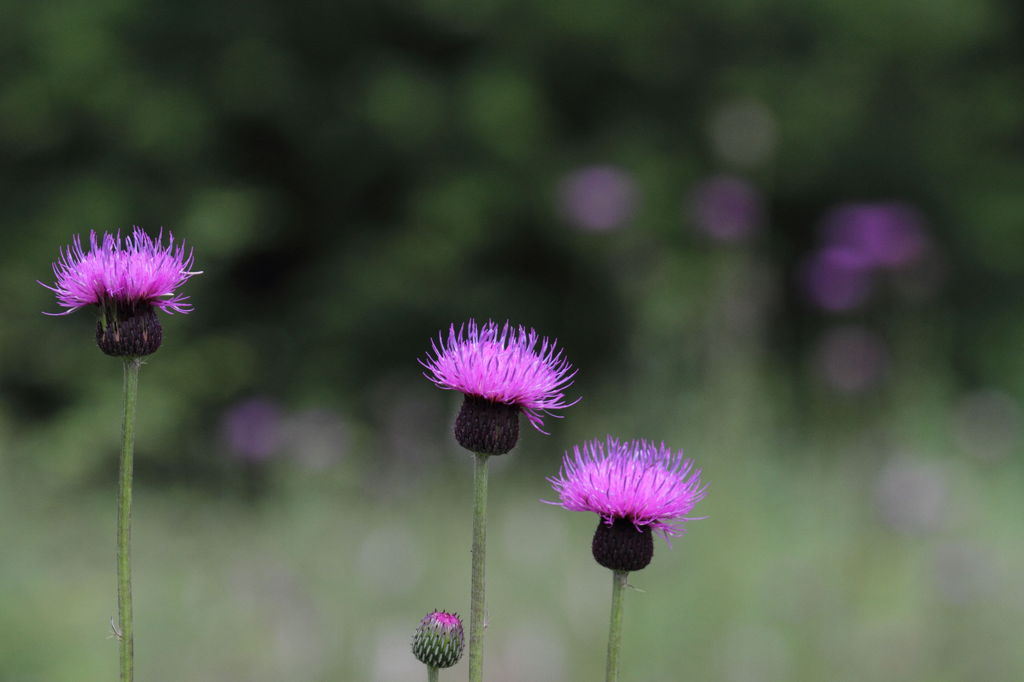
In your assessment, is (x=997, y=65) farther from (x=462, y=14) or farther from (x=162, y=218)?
(x=162, y=218)

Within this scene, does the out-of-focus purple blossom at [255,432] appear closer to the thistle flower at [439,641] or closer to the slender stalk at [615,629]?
the thistle flower at [439,641]

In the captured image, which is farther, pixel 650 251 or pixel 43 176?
pixel 43 176

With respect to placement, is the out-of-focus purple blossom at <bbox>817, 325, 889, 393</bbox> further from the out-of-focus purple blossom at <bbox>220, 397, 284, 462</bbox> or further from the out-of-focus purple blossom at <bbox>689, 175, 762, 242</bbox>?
the out-of-focus purple blossom at <bbox>220, 397, 284, 462</bbox>

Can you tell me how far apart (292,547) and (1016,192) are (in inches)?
319

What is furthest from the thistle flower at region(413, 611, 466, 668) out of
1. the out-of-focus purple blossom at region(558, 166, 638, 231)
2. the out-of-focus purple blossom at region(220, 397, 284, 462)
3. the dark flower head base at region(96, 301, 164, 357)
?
the out-of-focus purple blossom at region(558, 166, 638, 231)

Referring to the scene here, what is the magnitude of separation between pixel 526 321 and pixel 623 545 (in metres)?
8.54

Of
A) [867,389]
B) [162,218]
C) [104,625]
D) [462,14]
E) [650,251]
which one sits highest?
[462,14]

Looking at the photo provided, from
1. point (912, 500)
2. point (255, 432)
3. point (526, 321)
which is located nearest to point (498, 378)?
point (912, 500)

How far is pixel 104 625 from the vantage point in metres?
4.37

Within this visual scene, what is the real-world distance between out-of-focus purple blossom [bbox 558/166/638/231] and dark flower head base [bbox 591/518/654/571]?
19.1 feet

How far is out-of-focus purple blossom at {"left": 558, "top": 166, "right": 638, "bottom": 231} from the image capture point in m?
7.09

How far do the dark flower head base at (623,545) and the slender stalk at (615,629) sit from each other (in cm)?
2

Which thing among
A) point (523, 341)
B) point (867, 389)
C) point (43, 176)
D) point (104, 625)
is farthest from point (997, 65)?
point (523, 341)

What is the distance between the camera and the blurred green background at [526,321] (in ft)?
15.3
